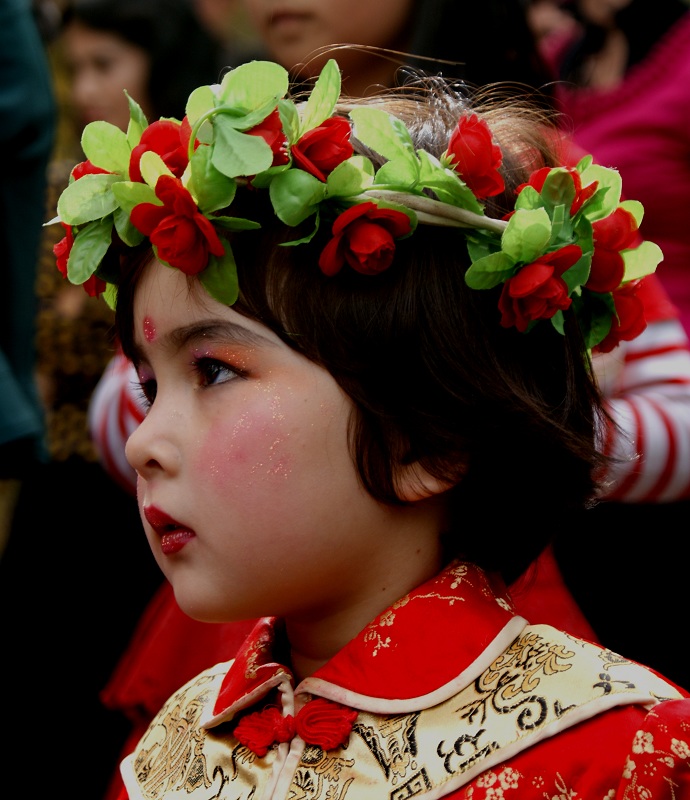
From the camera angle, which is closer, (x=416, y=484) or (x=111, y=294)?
(x=416, y=484)

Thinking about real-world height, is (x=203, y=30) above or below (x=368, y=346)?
below

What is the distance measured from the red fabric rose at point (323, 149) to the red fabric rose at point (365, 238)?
2.2 inches

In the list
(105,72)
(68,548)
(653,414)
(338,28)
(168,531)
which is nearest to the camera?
(168,531)

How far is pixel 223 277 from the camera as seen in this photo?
1.36 meters

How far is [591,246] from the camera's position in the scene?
143 centimetres

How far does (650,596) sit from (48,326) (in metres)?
1.61

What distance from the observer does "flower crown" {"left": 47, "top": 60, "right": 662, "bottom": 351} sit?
133 centimetres

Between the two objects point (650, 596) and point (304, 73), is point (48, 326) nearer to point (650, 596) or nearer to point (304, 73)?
point (304, 73)

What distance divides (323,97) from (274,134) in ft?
0.27

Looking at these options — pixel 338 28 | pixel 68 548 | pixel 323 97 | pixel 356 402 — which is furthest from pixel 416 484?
pixel 68 548

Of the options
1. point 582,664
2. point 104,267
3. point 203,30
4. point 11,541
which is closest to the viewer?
point 582,664

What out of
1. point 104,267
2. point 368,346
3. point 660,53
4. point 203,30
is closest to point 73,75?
point 203,30

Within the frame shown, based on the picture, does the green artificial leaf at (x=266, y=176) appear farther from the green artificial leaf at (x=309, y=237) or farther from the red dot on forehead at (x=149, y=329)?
the red dot on forehead at (x=149, y=329)

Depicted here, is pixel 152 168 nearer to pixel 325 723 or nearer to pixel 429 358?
pixel 429 358
